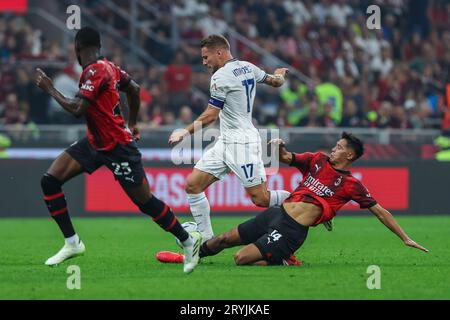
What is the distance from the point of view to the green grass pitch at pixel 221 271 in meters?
9.41

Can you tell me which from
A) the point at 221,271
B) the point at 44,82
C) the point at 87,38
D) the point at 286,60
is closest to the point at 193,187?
the point at 221,271

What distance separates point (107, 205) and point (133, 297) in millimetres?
11096

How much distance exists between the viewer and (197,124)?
37.5 feet

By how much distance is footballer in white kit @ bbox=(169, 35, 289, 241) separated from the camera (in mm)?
12055

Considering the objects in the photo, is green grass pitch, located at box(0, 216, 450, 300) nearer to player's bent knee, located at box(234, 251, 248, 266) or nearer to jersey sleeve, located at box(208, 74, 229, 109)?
player's bent knee, located at box(234, 251, 248, 266)

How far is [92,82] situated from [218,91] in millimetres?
1733

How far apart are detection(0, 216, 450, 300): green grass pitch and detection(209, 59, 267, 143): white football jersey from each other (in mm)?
1383

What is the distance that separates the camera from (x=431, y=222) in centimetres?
1938

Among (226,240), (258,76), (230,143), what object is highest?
(258,76)

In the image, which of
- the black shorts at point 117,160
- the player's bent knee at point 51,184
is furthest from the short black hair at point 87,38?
the player's bent knee at point 51,184

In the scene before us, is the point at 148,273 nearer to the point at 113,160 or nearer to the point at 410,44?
the point at 113,160

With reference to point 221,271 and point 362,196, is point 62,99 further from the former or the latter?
point 362,196

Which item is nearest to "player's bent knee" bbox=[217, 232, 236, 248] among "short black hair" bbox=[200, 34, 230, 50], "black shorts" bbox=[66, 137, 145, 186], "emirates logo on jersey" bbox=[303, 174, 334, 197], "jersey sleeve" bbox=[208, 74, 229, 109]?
"emirates logo on jersey" bbox=[303, 174, 334, 197]

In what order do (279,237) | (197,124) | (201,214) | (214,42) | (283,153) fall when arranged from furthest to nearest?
(201,214)
(214,42)
(283,153)
(197,124)
(279,237)
